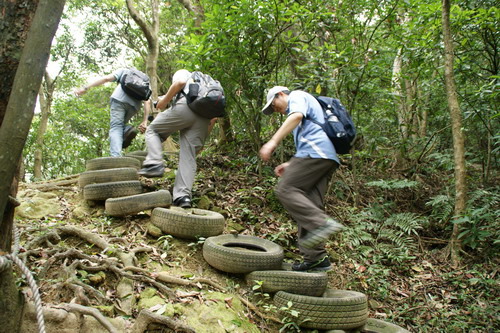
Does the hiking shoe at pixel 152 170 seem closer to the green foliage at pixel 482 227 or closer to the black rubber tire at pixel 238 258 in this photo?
the black rubber tire at pixel 238 258

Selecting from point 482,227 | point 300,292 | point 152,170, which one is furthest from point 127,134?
point 482,227

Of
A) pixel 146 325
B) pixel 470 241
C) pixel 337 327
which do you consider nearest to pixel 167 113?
pixel 146 325

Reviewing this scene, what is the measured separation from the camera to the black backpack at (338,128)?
13.5ft

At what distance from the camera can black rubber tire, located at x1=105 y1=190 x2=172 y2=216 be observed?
4.76 m

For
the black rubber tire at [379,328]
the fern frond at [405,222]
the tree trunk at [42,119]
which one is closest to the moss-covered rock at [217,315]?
the black rubber tire at [379,328]

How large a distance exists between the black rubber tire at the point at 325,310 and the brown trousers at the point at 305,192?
0.67 meters

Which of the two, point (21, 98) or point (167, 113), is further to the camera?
point (167, 113)

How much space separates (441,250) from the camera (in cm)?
572

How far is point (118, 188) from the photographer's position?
202 inches

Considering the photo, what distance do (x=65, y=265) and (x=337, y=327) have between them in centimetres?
285

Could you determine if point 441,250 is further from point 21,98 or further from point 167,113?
point 21,98

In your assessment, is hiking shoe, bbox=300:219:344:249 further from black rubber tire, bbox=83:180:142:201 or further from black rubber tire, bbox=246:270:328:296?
black rubber tire, bbox=83:180:142:201

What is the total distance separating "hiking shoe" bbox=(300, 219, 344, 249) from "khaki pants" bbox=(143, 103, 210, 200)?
2208 millimetres

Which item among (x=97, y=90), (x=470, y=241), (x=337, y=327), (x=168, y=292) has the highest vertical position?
(x=97, y=90)
